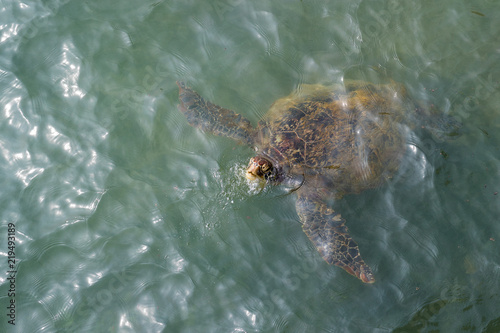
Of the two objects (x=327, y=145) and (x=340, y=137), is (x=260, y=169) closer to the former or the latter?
(x=327, y=145)

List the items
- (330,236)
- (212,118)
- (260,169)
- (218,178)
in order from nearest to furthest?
(260,169) → (330,236) → (218,178) → (212,118)

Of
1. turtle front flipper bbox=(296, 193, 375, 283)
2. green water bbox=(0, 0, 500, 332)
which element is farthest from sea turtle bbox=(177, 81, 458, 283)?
green water bbox=(0, 0, 500, 332)

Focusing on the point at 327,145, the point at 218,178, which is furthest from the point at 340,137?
the point at 218,178

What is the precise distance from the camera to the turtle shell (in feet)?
16.6

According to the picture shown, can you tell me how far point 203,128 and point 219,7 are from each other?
2.36 m

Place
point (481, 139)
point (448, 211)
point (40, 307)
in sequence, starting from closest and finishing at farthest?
point (40, 307) → point (448, 211) → point (481, 139)

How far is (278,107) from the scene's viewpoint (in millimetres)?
5520

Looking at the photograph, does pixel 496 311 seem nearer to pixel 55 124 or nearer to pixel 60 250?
pixel 60 250

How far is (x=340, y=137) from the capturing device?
506 cm

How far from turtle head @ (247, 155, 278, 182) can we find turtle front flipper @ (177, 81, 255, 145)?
617mm

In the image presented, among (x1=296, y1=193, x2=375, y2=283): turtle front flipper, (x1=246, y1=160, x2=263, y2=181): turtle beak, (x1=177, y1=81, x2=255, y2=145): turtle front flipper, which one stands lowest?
(x1=296, y1=193, x2=375, y2=283): turtle front flipper

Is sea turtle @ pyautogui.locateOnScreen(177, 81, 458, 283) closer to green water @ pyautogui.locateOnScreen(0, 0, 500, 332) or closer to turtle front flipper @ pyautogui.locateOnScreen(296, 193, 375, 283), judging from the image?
turtle front flipper @ pyautogui.locateOnScreen(296, 193, 375, 283)

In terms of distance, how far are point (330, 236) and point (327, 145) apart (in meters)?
1.34

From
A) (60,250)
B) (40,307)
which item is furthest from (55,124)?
(40,307)
